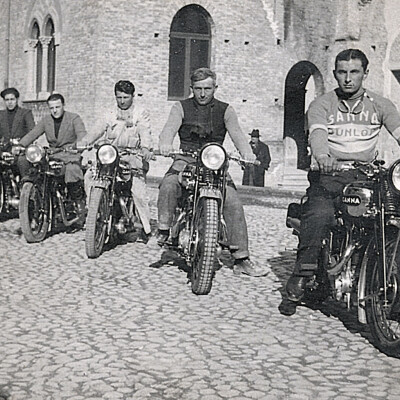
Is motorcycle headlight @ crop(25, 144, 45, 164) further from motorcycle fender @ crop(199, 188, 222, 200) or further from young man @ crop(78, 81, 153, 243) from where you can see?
motorcycle fender @ crop(199, 188, 222, 200)

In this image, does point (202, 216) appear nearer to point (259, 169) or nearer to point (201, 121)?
point (201, 121)

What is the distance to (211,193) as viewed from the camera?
21.2 ft

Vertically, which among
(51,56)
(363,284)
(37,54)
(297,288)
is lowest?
(297,288)

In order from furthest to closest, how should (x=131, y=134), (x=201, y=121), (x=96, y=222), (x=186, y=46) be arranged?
(x=186, y=46)
(x=131, y=134)
(x=96, y=222)
(x=201, y=121)

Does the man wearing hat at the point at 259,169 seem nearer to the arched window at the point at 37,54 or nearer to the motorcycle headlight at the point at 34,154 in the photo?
the arched window at the point at 37,54

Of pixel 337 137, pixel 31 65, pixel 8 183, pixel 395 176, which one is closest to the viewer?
pixel 395 176

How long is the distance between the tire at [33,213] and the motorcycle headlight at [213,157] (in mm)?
3177

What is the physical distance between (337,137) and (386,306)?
4.70ft

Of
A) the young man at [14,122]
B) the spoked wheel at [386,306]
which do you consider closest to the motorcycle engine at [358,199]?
the spoked wheel at [386,306]

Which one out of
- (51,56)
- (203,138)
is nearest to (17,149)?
(203,138)

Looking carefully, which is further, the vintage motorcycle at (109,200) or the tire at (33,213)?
the tire at (33,213)

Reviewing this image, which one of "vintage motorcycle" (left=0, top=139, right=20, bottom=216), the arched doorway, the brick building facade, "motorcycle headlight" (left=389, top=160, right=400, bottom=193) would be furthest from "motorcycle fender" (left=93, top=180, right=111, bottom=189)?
the arched doorway

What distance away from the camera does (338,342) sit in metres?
5.08

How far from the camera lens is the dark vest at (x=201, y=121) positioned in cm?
734
